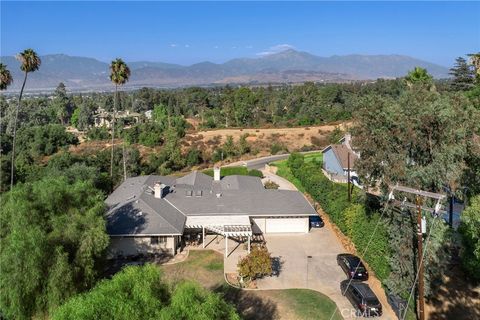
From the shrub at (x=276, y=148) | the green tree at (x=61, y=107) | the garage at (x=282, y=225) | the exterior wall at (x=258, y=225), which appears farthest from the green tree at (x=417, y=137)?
the green tree at (x=61, y=107)

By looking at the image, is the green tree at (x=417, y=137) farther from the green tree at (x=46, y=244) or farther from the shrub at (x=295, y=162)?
the shrub at (x=295, y=162)

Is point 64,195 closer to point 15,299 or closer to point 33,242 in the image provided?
point 33,242

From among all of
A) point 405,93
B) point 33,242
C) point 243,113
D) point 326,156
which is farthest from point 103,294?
point 243,113

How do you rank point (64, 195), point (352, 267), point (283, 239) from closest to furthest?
point (64, 195) < point (352, 267) < point (283, 239)

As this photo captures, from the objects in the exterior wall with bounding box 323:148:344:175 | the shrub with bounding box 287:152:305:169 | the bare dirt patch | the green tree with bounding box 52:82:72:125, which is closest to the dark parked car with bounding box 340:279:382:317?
the exterior wall with bounding box 323:148:344:175

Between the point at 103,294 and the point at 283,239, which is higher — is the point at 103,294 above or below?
above

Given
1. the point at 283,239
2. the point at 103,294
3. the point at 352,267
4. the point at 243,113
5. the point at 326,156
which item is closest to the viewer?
the point at 103,294

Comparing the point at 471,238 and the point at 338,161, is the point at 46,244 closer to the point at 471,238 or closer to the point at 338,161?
the point at 471,238
